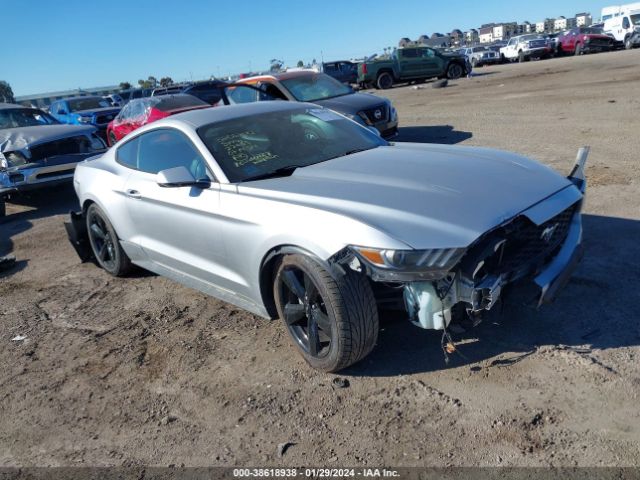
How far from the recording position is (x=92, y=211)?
559cm

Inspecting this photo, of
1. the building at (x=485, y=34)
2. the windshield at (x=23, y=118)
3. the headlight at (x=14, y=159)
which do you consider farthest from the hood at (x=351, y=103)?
the building at (x=485, y=34)

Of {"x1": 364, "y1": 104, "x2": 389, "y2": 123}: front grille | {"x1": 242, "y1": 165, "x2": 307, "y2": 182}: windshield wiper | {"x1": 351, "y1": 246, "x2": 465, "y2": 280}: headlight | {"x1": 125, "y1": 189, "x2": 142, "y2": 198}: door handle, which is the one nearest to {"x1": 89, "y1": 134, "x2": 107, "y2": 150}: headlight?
{"x1": 364, "y1": 104, "x2": 389, "y2": 123}: front grille

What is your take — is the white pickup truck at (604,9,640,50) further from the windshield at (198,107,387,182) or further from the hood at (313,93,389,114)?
the windshield at (198,107,387,182)

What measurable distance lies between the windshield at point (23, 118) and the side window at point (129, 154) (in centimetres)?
610

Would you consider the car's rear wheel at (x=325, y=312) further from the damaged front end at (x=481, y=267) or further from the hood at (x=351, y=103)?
the hood at (x=351, y=103)

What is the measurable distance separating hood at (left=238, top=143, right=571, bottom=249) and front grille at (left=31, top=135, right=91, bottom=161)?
6.61 meters

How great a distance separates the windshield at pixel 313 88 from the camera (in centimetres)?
1124

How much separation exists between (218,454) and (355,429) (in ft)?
2.37

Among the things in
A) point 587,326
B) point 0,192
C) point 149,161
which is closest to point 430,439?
point 587,326

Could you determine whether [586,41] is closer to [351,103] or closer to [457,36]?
[351,103]

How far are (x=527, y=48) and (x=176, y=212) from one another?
3917cm

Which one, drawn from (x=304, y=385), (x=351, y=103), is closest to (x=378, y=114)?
(x=351, y=103)

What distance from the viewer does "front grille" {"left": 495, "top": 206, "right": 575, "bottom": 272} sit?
319cm

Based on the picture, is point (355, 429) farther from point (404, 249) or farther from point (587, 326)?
point (587, 326)
